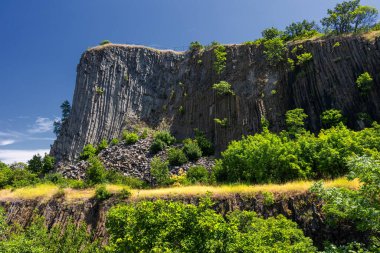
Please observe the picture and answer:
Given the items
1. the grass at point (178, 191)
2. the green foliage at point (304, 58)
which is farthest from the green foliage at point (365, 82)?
the grass at point (178, 191)

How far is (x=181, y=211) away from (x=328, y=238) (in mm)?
9211

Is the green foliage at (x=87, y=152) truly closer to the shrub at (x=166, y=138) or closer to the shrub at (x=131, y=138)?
the shrub at (x=131, y=138)

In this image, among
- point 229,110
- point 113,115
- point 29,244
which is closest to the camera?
point 29,244

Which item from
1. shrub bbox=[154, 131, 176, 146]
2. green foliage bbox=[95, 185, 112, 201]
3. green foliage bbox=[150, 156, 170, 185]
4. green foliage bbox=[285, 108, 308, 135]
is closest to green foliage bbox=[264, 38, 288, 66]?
green foliage bbox=[285, 108, 308, 135]

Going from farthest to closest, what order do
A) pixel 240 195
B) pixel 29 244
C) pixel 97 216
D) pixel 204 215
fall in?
pixel 97 216
pixel 240 195
pixel 29 244
pixel 204 215

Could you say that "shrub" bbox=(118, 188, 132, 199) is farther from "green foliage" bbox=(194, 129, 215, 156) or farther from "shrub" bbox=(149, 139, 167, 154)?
"shrub" bbox=(149, 139, 167, 154)

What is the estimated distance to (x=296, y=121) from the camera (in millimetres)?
32344

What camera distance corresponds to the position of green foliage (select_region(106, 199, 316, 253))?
9.73 meters

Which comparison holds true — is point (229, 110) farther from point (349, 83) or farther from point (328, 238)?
point (328, 238)

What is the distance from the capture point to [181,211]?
10.7 m

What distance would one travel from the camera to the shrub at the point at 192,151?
38.1 metres

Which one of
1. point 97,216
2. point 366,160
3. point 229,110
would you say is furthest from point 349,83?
point 97,216

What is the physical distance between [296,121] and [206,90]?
56.8 ft

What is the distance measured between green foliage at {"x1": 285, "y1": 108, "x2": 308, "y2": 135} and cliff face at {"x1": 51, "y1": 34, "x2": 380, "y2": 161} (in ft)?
5.86
